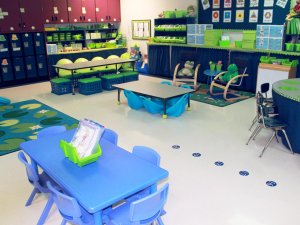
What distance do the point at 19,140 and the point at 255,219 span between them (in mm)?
3626

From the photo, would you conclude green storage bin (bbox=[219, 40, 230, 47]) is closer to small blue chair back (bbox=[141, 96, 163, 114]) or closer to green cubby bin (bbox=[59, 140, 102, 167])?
small blue chair back (bbox=[141, 96, 163, 114])

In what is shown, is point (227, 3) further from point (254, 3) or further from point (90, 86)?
point (90, 86)

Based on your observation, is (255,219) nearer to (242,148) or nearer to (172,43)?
(242,148)

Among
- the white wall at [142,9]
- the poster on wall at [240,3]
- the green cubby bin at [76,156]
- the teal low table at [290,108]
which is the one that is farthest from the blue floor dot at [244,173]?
the white wall at [142,9]

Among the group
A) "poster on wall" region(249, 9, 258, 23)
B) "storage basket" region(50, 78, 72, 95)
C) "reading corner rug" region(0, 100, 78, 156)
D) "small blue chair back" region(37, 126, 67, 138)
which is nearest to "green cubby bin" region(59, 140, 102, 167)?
"small blue chair back" region(37, 126, 67, 138)

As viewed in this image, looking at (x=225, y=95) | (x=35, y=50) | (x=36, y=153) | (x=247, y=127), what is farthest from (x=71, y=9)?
(x=36, y=153)

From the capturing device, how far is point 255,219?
9.64 feet

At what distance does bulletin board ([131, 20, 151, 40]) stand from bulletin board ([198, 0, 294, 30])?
218 cm

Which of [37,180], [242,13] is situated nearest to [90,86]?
[242,13]

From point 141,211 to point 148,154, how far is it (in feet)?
2.30

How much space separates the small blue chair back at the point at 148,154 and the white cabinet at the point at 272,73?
14.1 feet

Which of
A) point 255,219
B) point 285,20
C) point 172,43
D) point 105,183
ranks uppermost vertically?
point 285,20

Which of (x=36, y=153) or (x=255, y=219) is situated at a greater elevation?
(x=36, y=153)

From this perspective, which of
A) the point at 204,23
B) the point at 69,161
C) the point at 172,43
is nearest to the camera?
the point at 69,161
